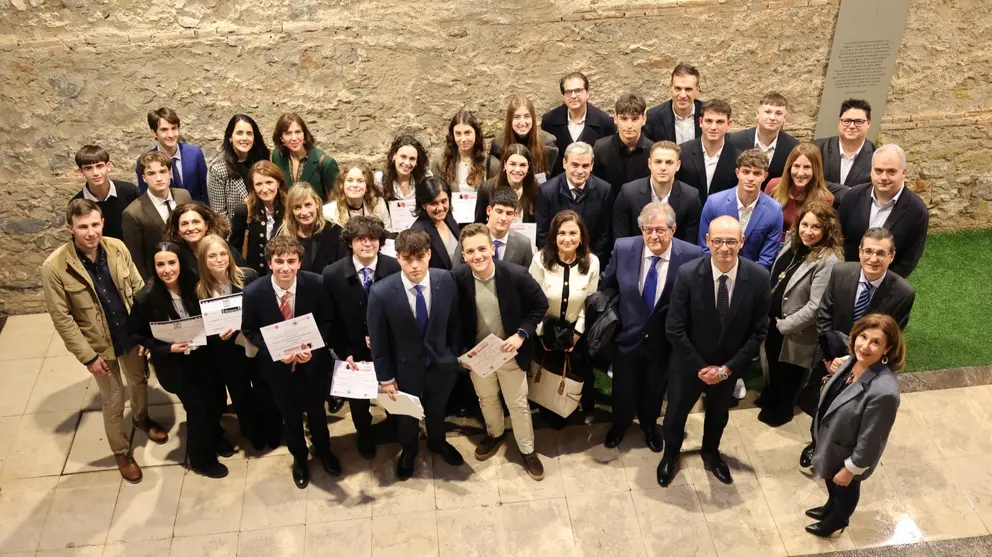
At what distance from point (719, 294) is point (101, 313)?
3810 millimetres

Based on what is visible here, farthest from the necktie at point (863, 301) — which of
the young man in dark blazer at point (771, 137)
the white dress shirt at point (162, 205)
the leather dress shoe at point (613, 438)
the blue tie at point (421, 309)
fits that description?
the white dress shirt at point (162, 205)

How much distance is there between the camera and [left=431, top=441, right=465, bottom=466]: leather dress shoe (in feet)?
17.5

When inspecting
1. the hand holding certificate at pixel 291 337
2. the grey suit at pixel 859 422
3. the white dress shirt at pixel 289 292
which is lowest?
the grey suit at pixel 859 422

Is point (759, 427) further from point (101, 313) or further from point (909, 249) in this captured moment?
point (101, 313)

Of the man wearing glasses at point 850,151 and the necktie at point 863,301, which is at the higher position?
the man wearing glasses at point 850,151

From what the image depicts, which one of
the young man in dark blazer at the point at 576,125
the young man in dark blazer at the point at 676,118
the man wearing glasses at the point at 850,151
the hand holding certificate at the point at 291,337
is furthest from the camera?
the young man in dark blazer at the point at 576,125

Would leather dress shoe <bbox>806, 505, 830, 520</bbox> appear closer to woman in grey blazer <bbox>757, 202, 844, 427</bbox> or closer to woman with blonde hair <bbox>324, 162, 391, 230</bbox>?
woman in grey blazer <bbox>757, 202, 844, 427</bbox>

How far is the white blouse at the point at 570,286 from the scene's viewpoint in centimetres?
493

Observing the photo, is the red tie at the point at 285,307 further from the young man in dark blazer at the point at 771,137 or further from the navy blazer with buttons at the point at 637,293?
the young man in dark blazer at the point at 771,137

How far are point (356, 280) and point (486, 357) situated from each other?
0.93m

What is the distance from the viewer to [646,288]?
4.90 m

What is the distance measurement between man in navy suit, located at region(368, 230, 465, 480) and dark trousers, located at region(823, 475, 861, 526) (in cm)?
234

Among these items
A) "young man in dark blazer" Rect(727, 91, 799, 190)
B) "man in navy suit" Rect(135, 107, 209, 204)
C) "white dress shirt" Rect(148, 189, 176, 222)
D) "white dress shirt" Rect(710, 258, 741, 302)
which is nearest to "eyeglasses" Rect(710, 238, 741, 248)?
"white dress shirt" Rect(710, 258, 741, 302)

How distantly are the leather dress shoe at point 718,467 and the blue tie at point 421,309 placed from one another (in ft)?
6.99
